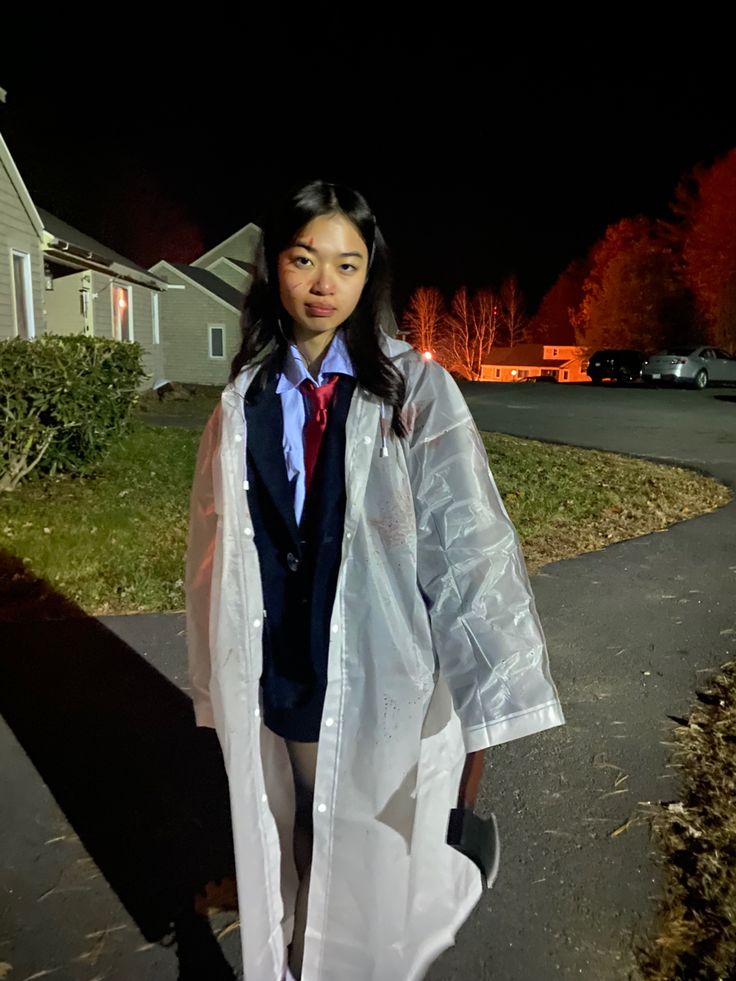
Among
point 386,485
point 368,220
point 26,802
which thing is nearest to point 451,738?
point 386,485

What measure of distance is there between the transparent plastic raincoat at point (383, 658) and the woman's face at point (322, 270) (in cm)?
17

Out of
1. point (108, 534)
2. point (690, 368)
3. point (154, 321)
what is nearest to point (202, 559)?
point (108, 534)

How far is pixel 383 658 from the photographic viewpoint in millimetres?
1859

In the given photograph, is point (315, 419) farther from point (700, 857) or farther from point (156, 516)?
point (156, 516)

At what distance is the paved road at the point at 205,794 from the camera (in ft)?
7.94

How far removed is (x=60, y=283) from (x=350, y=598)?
18827 millimetres

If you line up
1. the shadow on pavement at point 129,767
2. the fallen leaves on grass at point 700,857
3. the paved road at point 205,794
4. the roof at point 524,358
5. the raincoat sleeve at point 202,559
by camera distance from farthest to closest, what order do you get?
the roof at point 524,358 → the shadow on pavement at point 129,767 → the paved road at point 205,794 → the fallen leaves on grass at point 700,857 → the raincoat sleeve at point 202,559

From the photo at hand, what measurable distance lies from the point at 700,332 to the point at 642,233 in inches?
296

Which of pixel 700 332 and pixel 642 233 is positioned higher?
pixel 642 233

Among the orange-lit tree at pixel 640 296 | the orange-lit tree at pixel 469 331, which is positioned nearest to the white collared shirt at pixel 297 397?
the orange-lit tree at pixel 640 296

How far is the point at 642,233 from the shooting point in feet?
145

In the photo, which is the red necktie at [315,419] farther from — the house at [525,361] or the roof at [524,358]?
the roof at [524,358]

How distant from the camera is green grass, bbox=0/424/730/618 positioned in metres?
5.40

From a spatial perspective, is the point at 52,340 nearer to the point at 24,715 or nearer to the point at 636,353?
the point at 24,715
